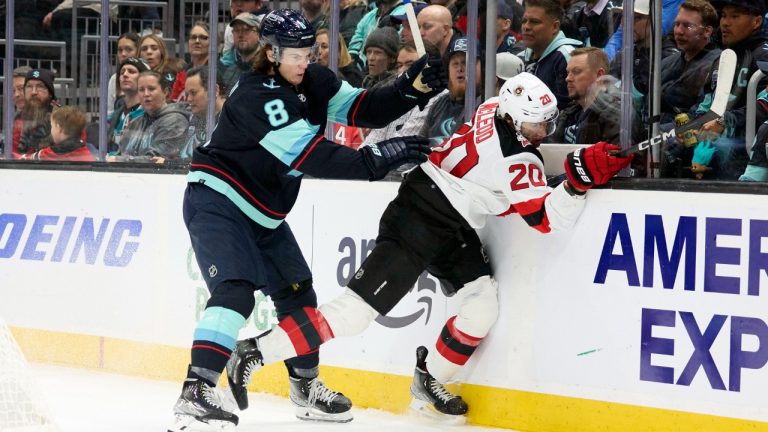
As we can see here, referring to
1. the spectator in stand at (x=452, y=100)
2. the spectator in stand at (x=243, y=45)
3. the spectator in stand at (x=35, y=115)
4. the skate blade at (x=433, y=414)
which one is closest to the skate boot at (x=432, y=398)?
the skate blade at (x=433, y=414)

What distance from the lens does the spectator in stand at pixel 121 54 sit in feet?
17.9

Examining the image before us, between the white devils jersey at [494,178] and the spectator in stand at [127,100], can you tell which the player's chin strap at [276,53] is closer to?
the white devils jersey at [494,178]

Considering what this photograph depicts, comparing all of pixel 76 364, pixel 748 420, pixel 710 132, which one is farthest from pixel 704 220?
pixel 76 364

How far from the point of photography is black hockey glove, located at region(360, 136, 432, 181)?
12.4 feet

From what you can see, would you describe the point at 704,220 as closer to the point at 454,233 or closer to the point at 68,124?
the point at 454,233

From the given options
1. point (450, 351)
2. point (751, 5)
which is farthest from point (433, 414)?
point (751, 5)

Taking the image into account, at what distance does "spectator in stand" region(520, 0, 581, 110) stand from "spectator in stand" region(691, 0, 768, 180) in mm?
527

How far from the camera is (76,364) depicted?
5492 mm

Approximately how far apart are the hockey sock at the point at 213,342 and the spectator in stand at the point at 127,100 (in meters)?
1.84

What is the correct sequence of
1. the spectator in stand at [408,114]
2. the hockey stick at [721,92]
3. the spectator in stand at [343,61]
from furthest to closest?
the spectator in stand at [343,61], the spectator in stand at [408,114], the hockey stick at [721,92]

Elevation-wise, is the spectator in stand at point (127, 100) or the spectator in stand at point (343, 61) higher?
the spectator in stand at point (343, 61)

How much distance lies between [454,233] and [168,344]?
5.18 feet

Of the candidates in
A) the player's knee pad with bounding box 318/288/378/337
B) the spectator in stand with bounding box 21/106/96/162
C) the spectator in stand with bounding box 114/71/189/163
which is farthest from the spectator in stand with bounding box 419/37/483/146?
the spectator in stand with bounding box 21/106/96/162

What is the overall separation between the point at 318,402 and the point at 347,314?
0.40 m
